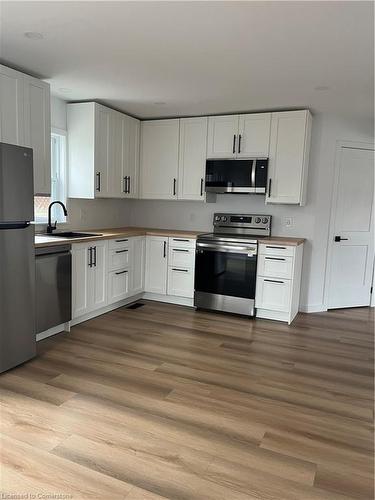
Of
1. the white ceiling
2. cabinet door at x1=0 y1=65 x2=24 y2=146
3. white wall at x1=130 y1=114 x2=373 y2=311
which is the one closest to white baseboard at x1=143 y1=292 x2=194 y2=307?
white wall at x1=130 y1=114 x2=373 y2=311

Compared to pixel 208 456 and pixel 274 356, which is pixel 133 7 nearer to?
pixel 208 456

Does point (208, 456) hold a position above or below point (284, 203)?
below

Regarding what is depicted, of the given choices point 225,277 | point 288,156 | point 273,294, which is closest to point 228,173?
point 288,156

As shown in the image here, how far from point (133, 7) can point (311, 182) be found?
3.17 meters

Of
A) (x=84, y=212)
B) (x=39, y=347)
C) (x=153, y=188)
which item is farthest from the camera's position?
(x=153, y=188)

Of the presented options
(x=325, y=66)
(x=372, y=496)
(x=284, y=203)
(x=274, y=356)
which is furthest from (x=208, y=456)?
(x=284, y=203)

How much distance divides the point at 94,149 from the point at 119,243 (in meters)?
1.10

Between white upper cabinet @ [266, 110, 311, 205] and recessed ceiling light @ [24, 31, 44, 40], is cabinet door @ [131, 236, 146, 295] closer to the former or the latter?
white upper cabinet @ [266, 110, 311, 205]

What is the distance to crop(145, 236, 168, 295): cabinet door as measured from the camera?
4.79 metres

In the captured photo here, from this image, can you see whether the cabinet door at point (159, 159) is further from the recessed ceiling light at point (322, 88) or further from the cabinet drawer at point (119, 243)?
the recessed ceiling light at point (322, 88)

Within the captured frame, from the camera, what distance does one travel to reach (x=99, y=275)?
4.07 m

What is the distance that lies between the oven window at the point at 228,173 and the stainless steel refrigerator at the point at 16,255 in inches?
93.8

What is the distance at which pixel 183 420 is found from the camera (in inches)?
90.7

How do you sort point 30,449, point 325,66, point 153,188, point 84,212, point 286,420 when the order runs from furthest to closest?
1. point 153,188
2. point 84,212
3. point 325,66
4. point 286,420
5. point 30,449
